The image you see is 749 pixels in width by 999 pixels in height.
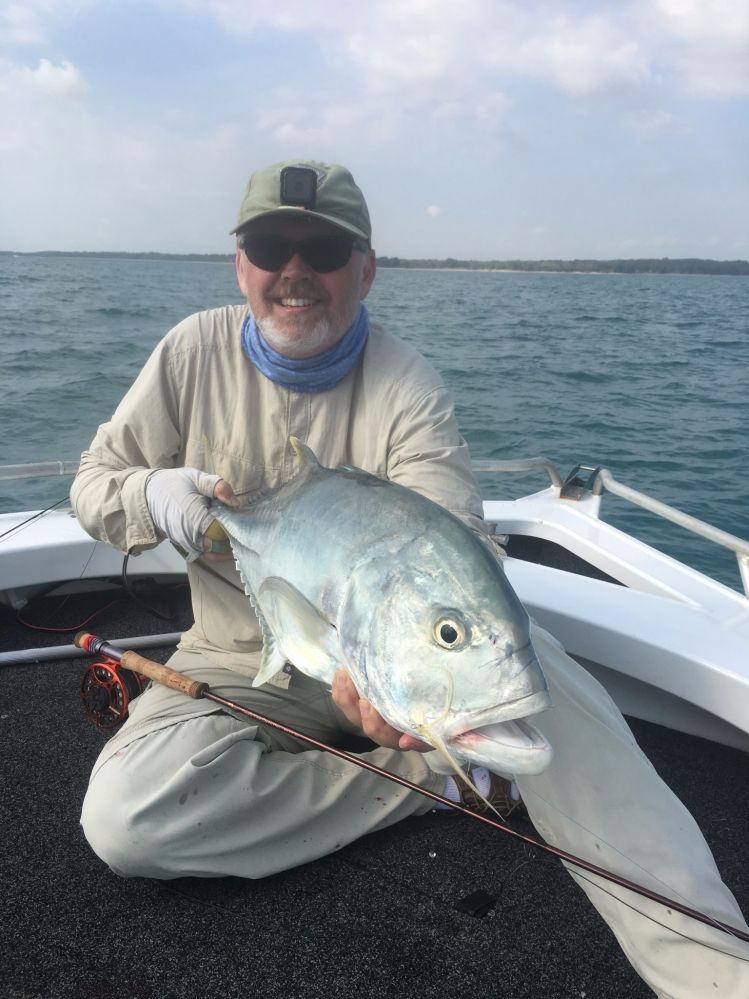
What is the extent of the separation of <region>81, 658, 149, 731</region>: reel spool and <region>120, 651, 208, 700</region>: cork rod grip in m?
0.13

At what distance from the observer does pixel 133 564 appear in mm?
3652

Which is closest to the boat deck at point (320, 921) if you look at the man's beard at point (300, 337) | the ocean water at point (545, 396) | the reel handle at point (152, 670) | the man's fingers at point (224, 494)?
the reel handle at point (152, 670)

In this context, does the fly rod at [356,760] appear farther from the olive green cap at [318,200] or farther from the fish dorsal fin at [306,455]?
the olive green cap at [318,200]

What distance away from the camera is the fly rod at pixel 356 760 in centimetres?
177

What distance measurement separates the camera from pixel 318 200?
2.31 m

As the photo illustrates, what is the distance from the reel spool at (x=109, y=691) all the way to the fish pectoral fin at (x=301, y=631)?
1008 mm

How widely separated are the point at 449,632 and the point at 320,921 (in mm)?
1311

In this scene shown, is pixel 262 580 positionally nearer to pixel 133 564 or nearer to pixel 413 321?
pixel 133 564

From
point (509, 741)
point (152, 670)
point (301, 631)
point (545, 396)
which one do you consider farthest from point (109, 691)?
point (545, 396)

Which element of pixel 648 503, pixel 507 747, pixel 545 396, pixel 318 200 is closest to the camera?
pixel 507 747

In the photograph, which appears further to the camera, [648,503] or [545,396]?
[545,396]

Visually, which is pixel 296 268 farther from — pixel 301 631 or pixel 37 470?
pixel 37 470

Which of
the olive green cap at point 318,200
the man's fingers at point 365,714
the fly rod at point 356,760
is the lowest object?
the fly rod at point 356,760

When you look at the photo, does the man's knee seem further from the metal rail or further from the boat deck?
the metal rail
